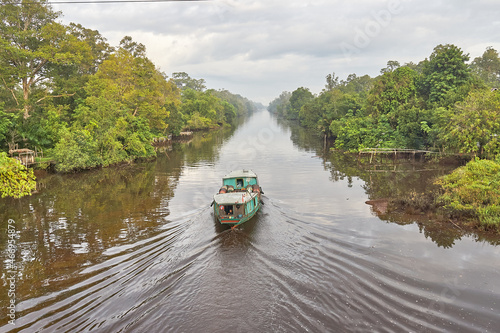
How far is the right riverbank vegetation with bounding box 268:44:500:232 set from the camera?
18.9 meters

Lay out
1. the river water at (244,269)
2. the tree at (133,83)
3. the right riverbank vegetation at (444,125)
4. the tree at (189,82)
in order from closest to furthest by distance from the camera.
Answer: the river water at (244,269), the right riverbank vegetation at (444,125), the tree at (133,83), the tree at (189,82)

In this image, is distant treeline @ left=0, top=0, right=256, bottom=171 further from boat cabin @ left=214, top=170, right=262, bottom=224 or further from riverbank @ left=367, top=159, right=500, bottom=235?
riverbank @ left=367, top=159, right=500, bottom=235

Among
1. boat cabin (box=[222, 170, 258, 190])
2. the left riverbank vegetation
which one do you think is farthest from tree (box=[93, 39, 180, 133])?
boat cabin (box=[222, 170, 258, 190])

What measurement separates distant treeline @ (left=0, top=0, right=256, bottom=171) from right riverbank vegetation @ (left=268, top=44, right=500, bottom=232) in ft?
116

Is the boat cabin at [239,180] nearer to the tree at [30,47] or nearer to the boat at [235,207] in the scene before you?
the boat at [235,207]

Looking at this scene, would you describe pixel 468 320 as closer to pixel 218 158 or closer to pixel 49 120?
pixel 218 158

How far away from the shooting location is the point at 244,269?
42.4 ft

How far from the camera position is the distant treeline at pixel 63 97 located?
1339 inches

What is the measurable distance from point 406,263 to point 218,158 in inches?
1417

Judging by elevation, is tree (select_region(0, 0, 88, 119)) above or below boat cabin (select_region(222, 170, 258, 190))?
above

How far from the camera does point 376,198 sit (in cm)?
2420

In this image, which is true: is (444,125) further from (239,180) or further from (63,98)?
(63,98)

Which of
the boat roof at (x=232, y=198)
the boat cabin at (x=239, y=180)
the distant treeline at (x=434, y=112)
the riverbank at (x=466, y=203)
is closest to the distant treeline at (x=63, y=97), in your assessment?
the boat cabin at (x=239, y=180)

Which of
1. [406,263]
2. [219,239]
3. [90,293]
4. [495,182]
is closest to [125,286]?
[90,293]
